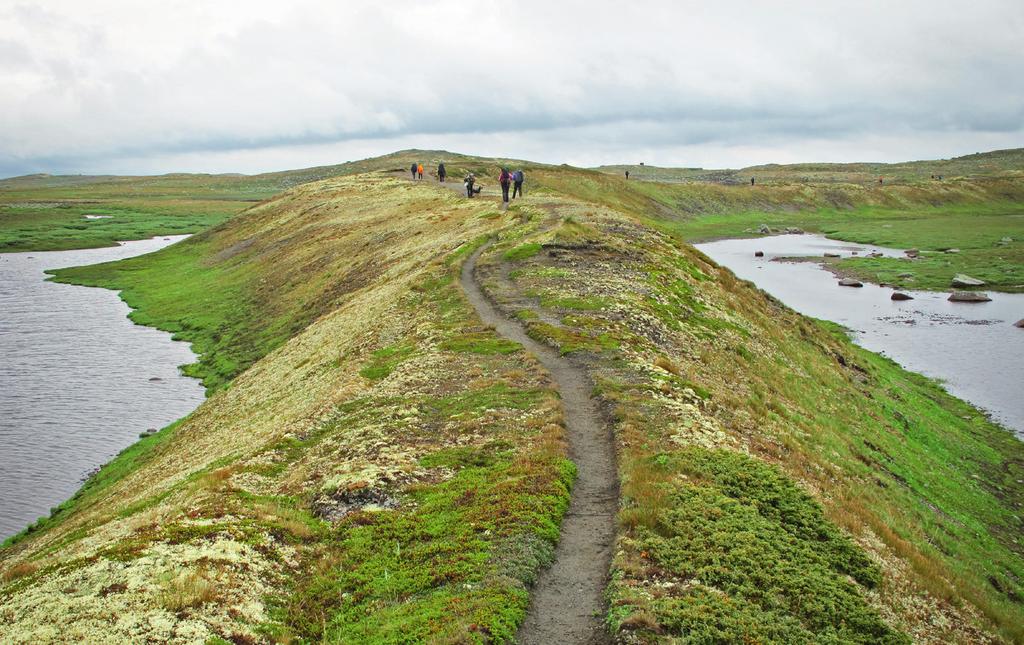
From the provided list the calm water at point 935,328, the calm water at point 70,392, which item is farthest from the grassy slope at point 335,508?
the calm water at point 935,328

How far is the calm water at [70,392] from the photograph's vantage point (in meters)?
40.8

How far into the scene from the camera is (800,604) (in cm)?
1627

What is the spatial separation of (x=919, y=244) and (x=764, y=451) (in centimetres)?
12303

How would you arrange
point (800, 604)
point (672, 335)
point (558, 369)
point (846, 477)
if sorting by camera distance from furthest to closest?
point (672, 335), point (558, 369), point (846, 477), point (800, 604)

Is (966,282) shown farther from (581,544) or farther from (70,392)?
(70,392)

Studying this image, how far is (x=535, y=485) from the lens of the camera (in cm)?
2061

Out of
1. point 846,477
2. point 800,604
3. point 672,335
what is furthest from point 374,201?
point 800,604

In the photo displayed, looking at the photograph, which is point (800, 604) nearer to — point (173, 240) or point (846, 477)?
point (846, 477)

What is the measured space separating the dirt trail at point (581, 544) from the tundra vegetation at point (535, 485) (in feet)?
1.57

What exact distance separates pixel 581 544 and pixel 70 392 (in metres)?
51.6

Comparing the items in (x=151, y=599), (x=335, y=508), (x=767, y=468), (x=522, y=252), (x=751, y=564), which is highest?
(x=522, y=252)

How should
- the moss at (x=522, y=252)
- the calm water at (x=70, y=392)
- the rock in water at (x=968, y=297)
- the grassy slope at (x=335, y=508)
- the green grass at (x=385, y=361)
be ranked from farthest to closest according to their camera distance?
the rock in water at (x=968, y=297)
the moss at (x=522, y=252)
the calm water at (x=70, y=392)
the green grass at (x=385, y=361)
the grassy slope at (x=335, y=508)

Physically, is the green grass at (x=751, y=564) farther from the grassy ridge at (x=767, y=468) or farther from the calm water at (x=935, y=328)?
the calm water at (x=935, y=328)

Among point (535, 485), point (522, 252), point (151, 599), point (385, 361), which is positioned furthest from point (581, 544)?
point (522, 252)
